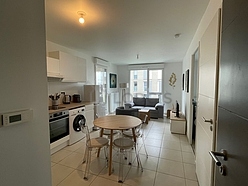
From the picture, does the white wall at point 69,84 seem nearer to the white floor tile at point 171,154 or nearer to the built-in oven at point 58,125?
the built-in oven at point 58,125

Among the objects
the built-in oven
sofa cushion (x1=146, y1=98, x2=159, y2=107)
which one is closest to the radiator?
sofa cushion (x1=146, y1=98, x2=159, y2=107)

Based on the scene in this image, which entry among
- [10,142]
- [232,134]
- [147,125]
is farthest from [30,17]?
[147,125]

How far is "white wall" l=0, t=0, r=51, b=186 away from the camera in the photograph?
0.85 m

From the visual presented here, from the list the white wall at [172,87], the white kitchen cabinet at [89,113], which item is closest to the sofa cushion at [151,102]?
the white wall at [172,87]

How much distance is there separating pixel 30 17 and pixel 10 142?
2.95 feet

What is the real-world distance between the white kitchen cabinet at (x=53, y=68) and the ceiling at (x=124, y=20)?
1.79 feet

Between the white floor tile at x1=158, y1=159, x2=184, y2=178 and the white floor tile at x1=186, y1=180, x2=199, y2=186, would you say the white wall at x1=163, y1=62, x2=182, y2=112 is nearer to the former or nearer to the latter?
the white floor tile at x1=158, y1=159, x2=184, y2=178

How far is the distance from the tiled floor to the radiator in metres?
3.31

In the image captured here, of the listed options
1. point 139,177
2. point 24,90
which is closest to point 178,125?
point 139,177

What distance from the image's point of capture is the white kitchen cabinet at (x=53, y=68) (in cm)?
294

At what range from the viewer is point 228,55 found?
0.77 meters

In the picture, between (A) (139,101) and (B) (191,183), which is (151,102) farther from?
(B) (191,183)

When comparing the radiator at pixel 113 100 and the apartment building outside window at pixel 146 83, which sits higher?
the apartment building outside window at pixel 146 83

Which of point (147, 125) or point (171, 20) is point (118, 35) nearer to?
point (171, 20)
